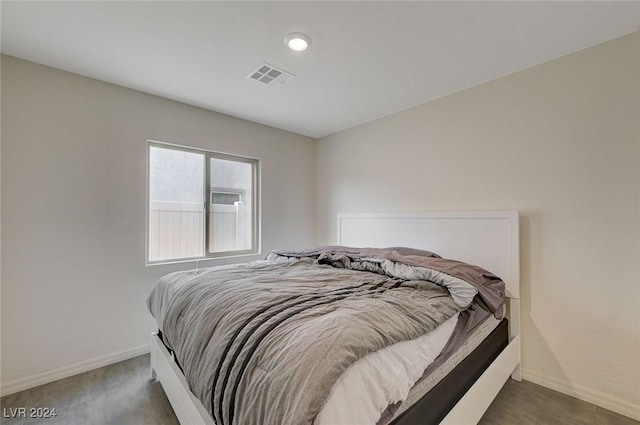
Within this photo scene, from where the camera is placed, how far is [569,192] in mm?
1930

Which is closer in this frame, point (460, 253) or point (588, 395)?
point (588, 395)

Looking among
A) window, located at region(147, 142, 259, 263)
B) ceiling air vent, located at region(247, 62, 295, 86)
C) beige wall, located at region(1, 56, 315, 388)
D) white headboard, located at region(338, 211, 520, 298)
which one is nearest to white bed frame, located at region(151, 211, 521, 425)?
white headboard, located at region(338, 211, 520, 298)

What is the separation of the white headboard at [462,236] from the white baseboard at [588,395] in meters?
0.62

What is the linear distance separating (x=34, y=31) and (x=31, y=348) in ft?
7.26

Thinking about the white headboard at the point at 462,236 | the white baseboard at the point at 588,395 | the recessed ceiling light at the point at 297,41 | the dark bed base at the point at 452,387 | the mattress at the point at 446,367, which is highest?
the recessed ceiling light at the point at 297,41

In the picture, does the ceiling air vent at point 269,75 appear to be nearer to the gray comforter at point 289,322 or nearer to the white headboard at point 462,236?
the gray comforter at point 289,322

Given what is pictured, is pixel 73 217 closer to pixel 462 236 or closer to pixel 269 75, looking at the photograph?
pixel 269 75

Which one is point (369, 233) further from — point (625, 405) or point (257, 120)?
point (625, 405)

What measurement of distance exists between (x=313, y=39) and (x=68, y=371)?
3.10m

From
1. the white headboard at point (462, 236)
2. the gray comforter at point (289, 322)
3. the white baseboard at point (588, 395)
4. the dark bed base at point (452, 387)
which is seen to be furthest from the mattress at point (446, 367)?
the white baseboard at point (588, 395)

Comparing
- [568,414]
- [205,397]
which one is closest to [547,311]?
[568,414]

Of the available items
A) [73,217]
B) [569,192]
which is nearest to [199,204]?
[73,217]

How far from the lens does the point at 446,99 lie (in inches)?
102

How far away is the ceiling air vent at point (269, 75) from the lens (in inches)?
84.8
